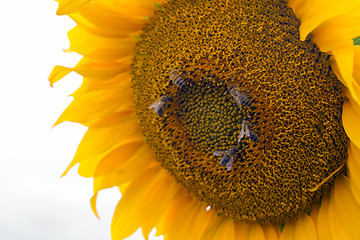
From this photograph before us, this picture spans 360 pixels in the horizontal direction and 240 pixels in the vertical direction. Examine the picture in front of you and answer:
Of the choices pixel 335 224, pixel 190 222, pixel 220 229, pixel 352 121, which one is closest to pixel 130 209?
pixel 190 222

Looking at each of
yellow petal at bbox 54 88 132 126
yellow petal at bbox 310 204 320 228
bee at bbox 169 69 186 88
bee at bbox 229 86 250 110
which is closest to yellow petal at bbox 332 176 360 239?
yellow petal at bbox 310 204 320 228

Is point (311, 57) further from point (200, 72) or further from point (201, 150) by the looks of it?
point (201, 150)

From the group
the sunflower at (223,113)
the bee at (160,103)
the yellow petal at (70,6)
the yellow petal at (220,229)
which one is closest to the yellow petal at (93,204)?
the sunflower at (223,113)

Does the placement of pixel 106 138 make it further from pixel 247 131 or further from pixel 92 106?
pixel 247 131

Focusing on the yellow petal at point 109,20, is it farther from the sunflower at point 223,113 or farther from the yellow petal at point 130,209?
the yellow petal at point 130,209

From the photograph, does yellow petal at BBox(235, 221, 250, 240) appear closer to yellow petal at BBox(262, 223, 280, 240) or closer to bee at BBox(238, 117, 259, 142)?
yellow petal at BBox(262, 223, 280, 240)

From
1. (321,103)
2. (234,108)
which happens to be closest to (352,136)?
(321,103)
